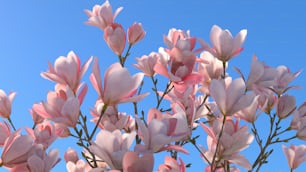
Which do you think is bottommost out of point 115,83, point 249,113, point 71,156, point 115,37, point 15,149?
point 71,156

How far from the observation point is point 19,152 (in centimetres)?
130

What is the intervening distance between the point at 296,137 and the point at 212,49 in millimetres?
531

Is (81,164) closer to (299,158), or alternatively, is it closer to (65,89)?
(65,89)

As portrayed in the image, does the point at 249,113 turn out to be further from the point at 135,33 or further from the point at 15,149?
the point at 15,149

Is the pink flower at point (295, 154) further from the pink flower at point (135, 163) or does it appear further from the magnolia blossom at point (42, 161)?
the pink flower at point (135, 163)

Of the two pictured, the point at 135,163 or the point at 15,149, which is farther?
the point at 15,149

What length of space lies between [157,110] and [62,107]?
0.28 m

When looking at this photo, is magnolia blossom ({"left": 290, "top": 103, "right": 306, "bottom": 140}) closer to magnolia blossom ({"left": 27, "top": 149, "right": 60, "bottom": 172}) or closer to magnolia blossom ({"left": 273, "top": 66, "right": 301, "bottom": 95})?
magnolia blossom ({"left": 273, "top": 66, "right": 301, "bottom": 95})

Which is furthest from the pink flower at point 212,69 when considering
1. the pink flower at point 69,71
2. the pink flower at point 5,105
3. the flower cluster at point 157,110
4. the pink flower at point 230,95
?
the pink flower at point 5,105

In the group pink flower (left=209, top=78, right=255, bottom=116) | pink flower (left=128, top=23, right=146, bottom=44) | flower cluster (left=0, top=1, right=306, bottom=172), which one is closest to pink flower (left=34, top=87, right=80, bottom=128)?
flower cluster (left=0, top=1, right=306, bottom=172)

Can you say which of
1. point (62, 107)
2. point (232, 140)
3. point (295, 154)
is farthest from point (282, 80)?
point (62, 107)

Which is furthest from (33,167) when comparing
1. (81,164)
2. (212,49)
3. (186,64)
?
(212,49)

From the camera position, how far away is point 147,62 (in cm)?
177

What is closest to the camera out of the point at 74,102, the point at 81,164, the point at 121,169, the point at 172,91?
the point at 121,169
